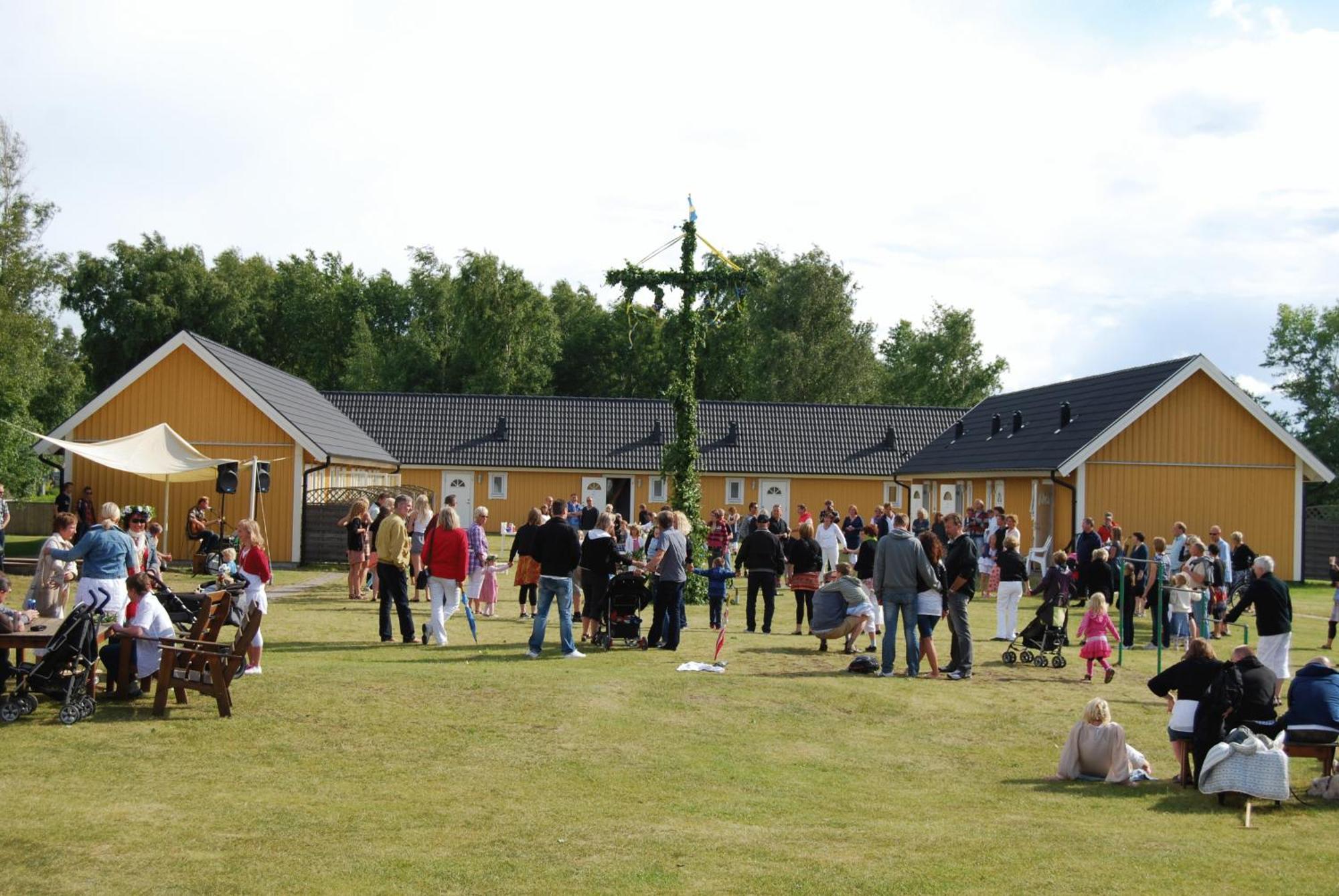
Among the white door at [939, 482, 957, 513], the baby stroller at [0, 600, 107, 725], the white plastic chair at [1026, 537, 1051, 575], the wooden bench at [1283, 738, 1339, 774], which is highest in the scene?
the white door at [939, 482, 957, 513]

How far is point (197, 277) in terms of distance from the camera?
203 ft

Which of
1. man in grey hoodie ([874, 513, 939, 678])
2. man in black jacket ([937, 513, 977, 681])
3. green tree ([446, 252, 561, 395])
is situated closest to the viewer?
man in grey hoodie ([874, 513, 939, 678])

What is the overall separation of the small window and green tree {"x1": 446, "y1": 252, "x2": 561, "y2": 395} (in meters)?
19.0

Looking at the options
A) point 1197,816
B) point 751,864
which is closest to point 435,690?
point 751,864

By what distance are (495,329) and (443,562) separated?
1824 inches

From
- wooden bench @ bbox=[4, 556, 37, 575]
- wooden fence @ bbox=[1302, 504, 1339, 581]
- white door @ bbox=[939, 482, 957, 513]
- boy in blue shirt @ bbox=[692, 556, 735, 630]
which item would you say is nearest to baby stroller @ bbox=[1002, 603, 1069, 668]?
boy in blue shirt @ bbox=[692, 556, 735, 630]

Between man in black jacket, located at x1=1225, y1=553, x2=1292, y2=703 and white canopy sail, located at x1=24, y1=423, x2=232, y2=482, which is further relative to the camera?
white canopy sail, located at x1=24, y1=423, x2=232, y2=482

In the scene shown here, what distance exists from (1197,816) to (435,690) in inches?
265

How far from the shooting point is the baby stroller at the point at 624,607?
1557 cm

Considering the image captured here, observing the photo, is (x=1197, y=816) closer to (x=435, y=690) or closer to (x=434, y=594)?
(x=435, y=690)

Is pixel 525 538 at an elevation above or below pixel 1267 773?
above

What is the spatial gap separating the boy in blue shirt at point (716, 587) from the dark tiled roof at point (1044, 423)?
553 inches

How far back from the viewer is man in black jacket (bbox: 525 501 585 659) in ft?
46.2

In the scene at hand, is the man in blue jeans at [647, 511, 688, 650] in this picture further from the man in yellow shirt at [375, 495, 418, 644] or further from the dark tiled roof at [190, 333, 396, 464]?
the dark tiled roof at [190, 333, 396, 464]
